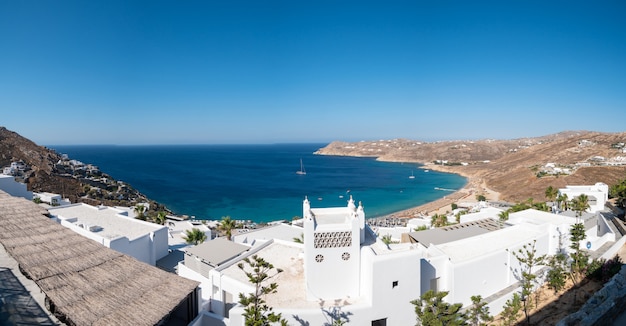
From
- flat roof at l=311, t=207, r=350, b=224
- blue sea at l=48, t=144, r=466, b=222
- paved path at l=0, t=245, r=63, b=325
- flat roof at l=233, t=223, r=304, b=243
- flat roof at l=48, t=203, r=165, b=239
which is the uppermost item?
flat roof at l=311, t=207, r=350, b=224

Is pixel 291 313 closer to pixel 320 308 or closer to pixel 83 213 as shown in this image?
pixel 320 308

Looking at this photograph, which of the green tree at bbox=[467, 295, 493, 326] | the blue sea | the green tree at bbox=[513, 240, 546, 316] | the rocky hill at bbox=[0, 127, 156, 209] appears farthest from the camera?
the blue sea

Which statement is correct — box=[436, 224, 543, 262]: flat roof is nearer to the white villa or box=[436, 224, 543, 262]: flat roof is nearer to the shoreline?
the white villa

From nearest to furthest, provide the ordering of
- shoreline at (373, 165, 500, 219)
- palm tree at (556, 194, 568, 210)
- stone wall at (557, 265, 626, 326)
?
stone wall at (557, 265, 626, 326), palm tree at (556, 194, 568, 210), shoreline at (373, 165, 500, 219)

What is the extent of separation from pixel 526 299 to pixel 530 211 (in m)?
10.9

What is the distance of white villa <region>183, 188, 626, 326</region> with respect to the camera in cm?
1284

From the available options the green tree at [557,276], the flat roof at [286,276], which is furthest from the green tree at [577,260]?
the flat roof at [286,276]

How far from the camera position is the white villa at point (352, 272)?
12.8 m

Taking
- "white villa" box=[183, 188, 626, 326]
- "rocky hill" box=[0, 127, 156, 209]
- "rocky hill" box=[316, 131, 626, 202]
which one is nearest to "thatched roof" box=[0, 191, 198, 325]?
"white villa" box=[183, 188, 626, 326]

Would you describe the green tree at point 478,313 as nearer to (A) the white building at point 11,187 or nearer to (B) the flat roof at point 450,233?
(B) the flat roof at point 450,233

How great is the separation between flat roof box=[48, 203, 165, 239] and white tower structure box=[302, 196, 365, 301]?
12.1 metres

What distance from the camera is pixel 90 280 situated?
10078mm

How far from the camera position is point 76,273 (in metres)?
10.3

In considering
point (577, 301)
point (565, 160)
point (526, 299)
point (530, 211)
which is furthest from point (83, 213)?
point (565, 160)
